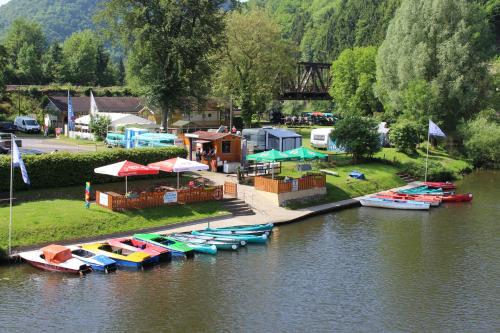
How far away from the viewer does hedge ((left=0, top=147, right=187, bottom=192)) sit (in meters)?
40.1

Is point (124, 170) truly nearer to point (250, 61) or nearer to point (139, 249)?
point (139, 249)

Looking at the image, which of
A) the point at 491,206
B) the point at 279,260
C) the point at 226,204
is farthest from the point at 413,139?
the point at 279,260

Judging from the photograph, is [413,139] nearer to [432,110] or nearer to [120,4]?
[432,110]

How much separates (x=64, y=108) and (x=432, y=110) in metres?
53.8

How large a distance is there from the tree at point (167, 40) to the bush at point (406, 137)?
77.5ft

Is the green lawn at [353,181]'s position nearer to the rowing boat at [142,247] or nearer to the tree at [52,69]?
the rowing boat at [142,247]

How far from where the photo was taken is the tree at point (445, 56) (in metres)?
73.9

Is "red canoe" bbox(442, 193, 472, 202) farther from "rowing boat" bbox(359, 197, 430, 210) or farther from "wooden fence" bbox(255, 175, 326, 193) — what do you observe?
"wooden fence" bbox(255, 175, 326, 193)

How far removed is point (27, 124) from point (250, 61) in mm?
32537

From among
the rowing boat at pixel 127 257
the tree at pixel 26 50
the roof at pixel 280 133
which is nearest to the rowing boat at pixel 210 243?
the rowing boat at pixel 127 257

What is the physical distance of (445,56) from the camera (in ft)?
243

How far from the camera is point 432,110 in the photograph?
73.8 meters

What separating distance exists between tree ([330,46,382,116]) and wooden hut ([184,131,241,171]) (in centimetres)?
5020

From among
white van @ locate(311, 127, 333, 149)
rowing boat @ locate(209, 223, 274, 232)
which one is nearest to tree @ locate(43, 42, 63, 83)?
white van @ locate(311, 127, 333, 149)
